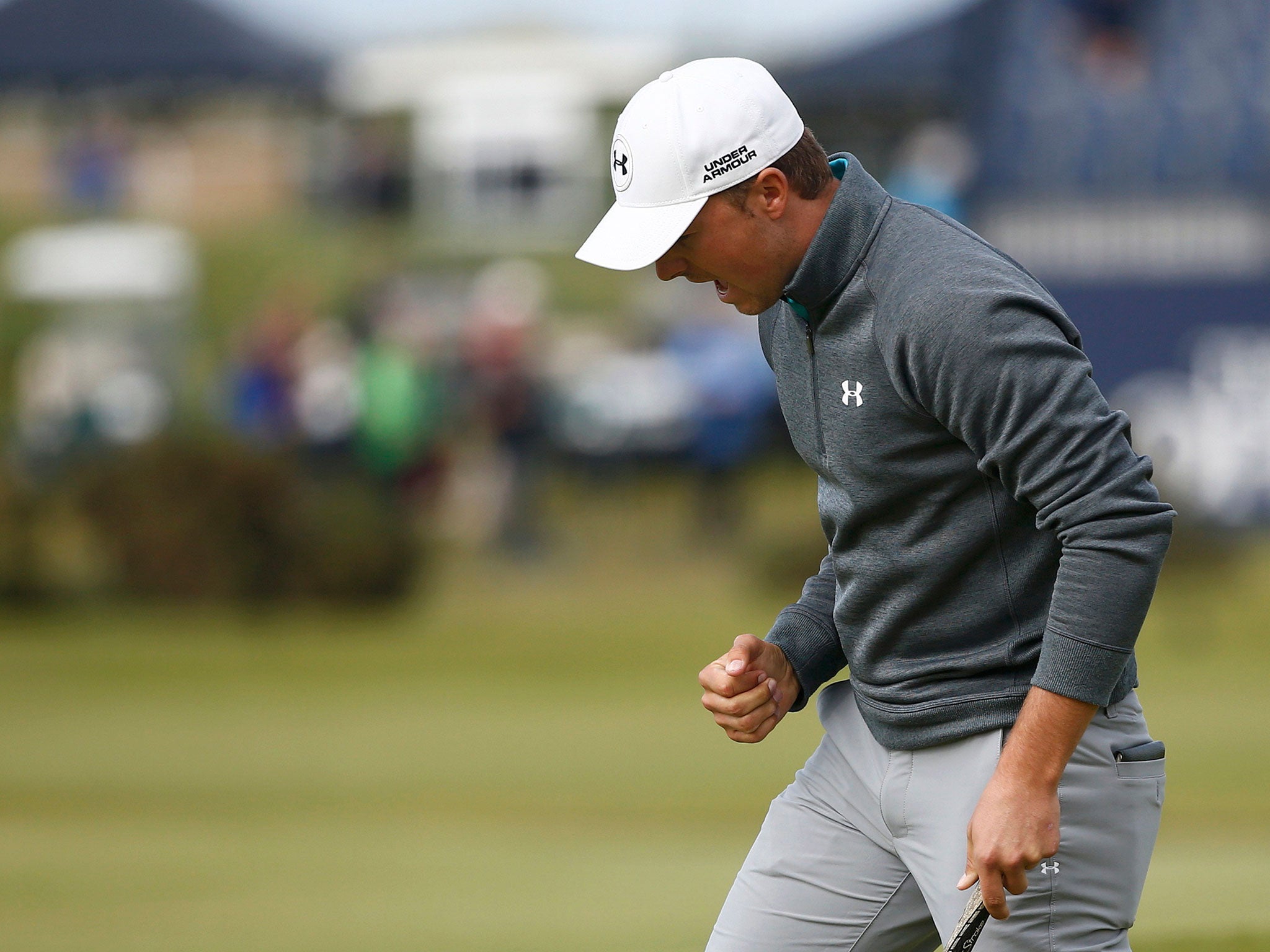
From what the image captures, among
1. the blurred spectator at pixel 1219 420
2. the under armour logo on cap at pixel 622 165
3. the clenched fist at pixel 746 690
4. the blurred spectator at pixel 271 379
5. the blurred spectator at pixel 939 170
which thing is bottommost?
the clenched fist at pixel 746 690

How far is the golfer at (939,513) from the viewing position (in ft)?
9.36

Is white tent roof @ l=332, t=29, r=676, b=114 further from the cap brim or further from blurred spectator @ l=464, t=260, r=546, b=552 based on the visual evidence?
the cap brim

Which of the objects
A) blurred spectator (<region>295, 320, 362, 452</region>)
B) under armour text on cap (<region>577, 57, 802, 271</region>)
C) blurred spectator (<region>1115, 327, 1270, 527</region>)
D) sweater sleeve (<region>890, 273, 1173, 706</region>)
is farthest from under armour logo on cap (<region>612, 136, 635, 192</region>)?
blurred spectator (<region>295, 320, 362, 452</region>)

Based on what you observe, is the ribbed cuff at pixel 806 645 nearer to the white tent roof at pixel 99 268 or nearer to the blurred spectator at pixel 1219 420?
the blurred spectator at pixel 1219 420

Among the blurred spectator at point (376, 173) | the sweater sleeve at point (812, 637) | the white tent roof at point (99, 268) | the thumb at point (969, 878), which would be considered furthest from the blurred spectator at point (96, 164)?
the thumb at point (969, 878)

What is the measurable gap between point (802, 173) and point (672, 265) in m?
0.27

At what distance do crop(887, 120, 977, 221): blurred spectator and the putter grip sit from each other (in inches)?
580

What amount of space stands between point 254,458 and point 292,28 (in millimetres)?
28450

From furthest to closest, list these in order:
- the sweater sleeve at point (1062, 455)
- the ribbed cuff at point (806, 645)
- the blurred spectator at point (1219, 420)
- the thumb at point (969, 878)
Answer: the blurred spectator at point (1219, 420) < the ribbed cuff at point (806, 645) < the thumb at point (969, 878) < the sweater sleeve at point (1062, 455)

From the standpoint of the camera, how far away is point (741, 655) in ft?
11.5

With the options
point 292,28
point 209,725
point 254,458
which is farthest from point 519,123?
point 209,725

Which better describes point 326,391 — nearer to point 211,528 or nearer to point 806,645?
point 211,528

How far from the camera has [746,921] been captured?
348 centimetres

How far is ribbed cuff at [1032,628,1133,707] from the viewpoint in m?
2.87
